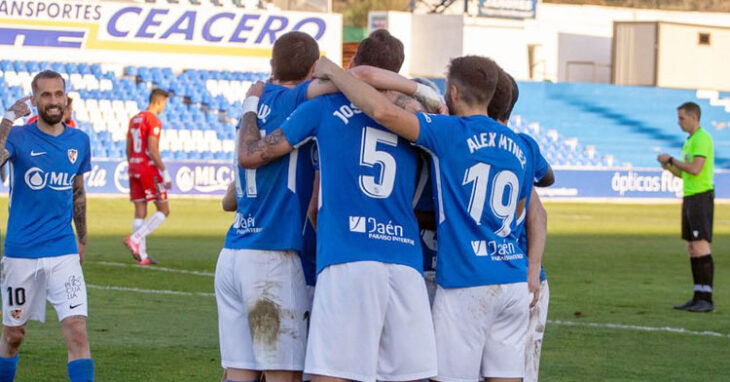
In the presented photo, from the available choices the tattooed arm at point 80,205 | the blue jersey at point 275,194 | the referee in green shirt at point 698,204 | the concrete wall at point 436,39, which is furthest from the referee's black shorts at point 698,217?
Result: the concrete wall at point 436,39

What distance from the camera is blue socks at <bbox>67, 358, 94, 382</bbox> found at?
7500mm

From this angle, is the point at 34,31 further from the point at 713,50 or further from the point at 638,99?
the point at 713,50

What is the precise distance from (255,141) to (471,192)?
3.44 ft

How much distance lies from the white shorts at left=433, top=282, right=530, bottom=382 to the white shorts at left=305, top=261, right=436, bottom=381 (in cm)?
9

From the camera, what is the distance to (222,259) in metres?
6.32

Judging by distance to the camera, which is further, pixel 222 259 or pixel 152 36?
pixel 152 36

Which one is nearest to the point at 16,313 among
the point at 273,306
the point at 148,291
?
the point at 273,306

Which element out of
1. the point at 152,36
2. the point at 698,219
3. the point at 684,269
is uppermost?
the point at 152,36

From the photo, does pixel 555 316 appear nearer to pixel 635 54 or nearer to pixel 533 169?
pixel 533 169

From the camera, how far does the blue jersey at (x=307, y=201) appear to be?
605cm

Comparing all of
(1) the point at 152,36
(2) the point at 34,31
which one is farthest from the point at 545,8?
(2) the point at 34,31

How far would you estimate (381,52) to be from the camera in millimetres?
5871

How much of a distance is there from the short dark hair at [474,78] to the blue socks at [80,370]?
3.03 meters

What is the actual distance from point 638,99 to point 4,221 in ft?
90.5
